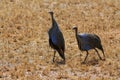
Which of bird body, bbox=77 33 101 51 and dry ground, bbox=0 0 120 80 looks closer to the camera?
dry ground, bbox=0 0 120 80

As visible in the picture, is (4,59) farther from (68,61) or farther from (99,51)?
(99,51)

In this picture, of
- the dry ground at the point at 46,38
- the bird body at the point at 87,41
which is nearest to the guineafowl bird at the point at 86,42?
the bird body at the point at 87,41

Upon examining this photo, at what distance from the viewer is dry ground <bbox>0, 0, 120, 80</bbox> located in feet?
35.4

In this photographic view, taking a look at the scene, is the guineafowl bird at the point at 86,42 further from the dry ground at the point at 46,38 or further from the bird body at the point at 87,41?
the dry ground at the point at 46,38

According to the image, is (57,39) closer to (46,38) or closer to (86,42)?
(86,42)

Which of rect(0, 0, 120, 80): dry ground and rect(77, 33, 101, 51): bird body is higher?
rect(77, 33, 101, 51): bird body

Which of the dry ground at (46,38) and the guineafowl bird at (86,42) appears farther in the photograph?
the guineafowl bird at (86,42)

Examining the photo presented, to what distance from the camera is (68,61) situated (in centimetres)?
1158

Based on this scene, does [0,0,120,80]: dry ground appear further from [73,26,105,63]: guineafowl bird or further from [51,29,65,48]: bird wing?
[51,29,65,48]: bird wing

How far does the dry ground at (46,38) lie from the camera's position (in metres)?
10.8

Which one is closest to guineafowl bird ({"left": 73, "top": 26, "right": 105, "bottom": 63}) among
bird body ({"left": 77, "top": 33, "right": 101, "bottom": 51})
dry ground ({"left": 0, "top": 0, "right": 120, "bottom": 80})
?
bird body ({"left": 77, "top": 33, "right": 101, "bottom": 51})

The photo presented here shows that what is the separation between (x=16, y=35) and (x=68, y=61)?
338cm

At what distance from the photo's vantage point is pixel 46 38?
14156 millimetres

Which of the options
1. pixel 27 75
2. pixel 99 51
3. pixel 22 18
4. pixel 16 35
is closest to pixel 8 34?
pixel 16 35
